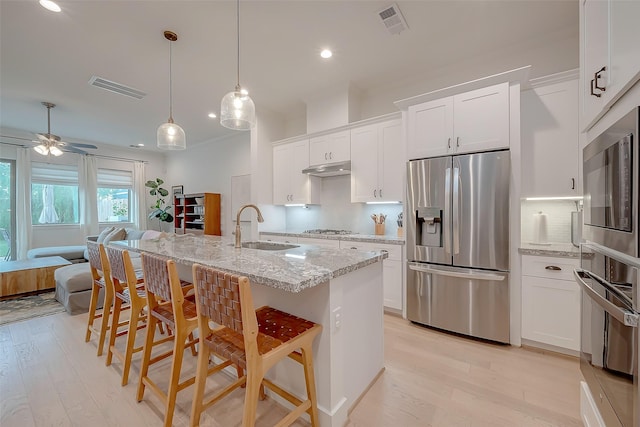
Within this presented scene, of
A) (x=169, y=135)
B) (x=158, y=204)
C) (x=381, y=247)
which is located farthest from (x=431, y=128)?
(x=158, y=204)

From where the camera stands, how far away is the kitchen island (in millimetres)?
1450

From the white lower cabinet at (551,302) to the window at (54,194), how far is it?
840cm

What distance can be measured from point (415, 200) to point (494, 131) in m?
0.95

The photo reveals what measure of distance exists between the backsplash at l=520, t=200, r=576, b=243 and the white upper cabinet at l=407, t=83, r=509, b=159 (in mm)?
818

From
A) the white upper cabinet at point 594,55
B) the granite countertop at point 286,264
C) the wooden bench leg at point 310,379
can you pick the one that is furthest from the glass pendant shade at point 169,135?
the white upper cabinet at point 594,55

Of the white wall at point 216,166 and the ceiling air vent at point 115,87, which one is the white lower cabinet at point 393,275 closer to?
the white wall at point 216,166

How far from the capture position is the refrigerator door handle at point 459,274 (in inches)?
97.0

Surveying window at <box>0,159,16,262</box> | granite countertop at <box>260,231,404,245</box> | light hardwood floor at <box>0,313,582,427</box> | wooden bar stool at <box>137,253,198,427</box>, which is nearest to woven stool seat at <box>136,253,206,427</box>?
wooden bar stool at <box>137,253,198,427</box>

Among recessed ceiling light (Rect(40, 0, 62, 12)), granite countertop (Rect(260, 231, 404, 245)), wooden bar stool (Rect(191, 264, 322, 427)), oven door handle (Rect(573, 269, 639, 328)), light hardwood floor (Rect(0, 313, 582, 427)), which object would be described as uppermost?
recessed ceiling light (Rect(40, 0, 62, 12))

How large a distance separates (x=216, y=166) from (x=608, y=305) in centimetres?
655

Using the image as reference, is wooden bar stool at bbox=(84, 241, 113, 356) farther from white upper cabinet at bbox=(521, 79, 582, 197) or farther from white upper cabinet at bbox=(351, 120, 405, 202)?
white upper cabinet at bbox=(521, 79, 582, 197)

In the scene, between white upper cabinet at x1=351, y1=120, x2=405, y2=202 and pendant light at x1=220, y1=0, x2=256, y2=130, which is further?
white upper cabinet at x1=351, y1=120, x2=405, y2=202

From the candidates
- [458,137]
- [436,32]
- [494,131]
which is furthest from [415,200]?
[436,32]

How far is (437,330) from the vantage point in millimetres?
2812
